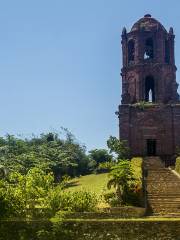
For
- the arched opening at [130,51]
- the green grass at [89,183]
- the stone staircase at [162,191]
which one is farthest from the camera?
the arched opening at [130,51]

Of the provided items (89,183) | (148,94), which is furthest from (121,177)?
(148,94)

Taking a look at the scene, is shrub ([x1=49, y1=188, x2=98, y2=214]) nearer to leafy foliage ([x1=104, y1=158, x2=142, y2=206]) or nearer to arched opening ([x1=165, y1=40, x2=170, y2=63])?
leafy foliage ([x1=104, y1=158, x2=142, y2=206])

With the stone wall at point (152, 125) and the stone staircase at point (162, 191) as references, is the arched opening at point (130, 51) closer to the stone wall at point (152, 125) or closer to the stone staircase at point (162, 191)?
the stone wall at point (152, 125)

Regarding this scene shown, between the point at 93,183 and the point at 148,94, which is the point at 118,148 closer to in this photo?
the point at 93,183

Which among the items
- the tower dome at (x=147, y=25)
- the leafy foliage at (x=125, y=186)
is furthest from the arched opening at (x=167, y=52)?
the leafy foliage at (x=125, y=186)

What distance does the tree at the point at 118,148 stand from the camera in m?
42.6

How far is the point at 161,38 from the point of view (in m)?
44.8

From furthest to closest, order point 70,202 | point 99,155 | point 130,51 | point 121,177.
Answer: point 99,155
point 130,51
point 121,177
point 70,202

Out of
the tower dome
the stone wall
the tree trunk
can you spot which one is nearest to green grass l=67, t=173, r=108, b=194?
the stone wall

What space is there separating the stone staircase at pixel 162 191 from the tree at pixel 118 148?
5.85m

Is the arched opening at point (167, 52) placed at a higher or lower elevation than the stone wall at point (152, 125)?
higher

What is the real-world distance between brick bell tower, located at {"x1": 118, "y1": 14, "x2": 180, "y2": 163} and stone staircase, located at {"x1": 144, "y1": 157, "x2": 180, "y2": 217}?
725 centimetres

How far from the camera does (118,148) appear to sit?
4275 centimetres

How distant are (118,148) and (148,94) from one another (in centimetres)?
573
